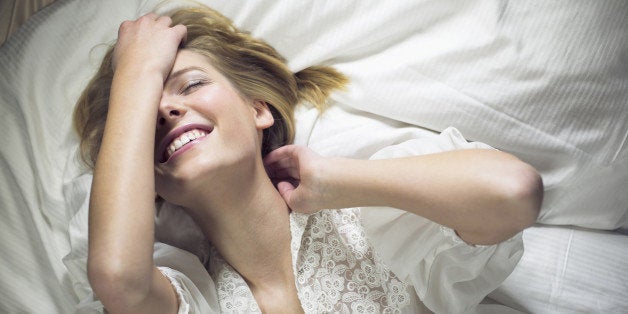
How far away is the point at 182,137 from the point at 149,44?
219 mm

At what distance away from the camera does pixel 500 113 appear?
1272mm

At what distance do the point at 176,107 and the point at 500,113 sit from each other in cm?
66

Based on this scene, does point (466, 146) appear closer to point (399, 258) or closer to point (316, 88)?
point (399, 258)

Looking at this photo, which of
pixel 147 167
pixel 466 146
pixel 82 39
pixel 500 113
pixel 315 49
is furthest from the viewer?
pixel 82 39

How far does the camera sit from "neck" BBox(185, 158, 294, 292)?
Result: 1201 millimetres

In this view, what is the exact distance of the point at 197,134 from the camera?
113cm

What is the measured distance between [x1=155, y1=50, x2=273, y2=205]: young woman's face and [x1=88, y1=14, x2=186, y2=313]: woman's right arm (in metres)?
0.05

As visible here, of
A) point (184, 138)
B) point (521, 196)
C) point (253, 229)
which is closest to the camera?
point (521, 196)

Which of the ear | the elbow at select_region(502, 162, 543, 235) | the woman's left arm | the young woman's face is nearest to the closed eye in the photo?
the young woman's face

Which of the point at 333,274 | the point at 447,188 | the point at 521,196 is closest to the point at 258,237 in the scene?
the point at 333,274

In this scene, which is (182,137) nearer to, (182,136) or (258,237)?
(182,136)

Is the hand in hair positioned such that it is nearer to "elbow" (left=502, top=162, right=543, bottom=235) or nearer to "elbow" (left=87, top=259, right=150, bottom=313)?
"elbow" (left=87, top=259, right=150, bottom=313)

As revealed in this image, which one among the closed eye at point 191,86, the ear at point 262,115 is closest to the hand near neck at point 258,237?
the ear at point 262,115

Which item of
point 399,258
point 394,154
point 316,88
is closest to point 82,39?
point 316,88
